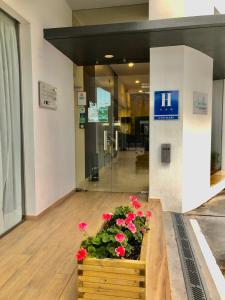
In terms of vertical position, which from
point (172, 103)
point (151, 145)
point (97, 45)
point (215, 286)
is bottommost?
point (215, 286)

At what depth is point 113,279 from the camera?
1.62 metres

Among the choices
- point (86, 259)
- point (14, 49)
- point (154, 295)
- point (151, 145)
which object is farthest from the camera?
point (151, 145)

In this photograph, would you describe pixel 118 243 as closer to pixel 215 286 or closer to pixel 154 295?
pixel 154 295

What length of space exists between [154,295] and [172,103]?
9.95ft

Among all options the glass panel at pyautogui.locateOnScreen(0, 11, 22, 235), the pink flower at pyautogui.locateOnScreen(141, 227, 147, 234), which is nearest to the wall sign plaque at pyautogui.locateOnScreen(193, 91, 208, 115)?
the glass panel at pyautogui.locateOnScreen(0, 11, 22, 235)

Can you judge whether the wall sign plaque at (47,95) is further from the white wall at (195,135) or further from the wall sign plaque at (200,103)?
the wall sign plaque at (200,103)

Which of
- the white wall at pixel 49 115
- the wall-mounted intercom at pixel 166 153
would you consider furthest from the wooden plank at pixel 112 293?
the wall-mounted intercom at pixel 166 153

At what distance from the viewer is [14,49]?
337 cm

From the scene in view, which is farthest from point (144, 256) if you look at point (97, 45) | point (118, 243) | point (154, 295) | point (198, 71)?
point (198, 71)

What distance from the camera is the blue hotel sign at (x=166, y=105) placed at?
4.24m

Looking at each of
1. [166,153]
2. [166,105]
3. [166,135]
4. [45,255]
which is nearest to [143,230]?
[45,255]

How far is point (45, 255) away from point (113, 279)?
1223 mm

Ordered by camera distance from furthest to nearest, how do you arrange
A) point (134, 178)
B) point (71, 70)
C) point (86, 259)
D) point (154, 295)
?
1. point (134, 178)
2. point (71, 70)
3. point (154, 295)
4. point (86, 259)

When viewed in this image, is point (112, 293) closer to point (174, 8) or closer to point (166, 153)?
point (166, 153)
